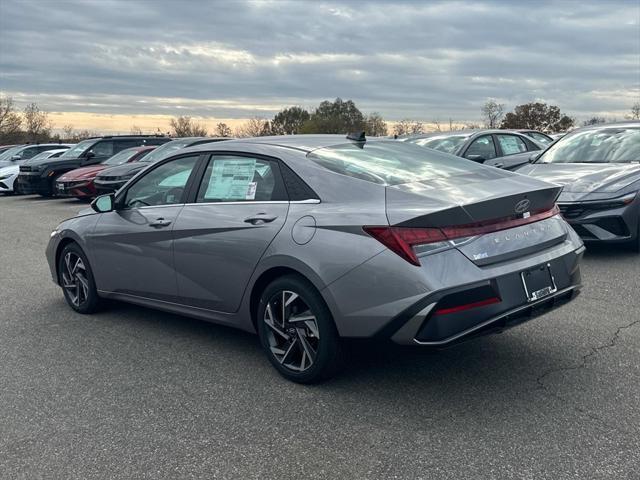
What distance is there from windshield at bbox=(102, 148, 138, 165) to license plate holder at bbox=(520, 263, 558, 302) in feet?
47.5

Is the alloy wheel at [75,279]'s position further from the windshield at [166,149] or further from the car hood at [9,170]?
the car hood at [9,170]

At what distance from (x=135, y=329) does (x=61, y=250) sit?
1.35 meters

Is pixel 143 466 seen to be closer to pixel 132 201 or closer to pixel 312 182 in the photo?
pixel 312 182

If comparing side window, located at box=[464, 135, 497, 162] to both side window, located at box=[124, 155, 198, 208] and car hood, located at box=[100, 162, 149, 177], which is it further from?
car hood, located at box=[100, 162, 149, 177]

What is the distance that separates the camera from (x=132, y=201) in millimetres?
5406

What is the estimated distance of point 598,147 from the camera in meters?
8.55

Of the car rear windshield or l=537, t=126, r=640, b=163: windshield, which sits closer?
the car rear windshield

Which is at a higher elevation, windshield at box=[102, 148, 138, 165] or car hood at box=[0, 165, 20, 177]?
windshield at box=[102, 148, 138, 165]

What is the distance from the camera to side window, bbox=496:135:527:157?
1208 cm

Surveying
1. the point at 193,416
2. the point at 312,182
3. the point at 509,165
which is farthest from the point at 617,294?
the point at 509,165

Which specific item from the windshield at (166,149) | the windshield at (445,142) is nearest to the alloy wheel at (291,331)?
the windshield at (445,142)

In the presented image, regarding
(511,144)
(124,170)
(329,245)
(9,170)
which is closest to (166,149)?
(124,170)

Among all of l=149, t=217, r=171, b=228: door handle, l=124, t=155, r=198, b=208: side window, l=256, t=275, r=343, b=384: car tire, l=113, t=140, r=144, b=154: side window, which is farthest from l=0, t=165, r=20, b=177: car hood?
l=256, t=275, r=343, b=384: car tire

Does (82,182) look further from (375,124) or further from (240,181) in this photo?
(375,124)
